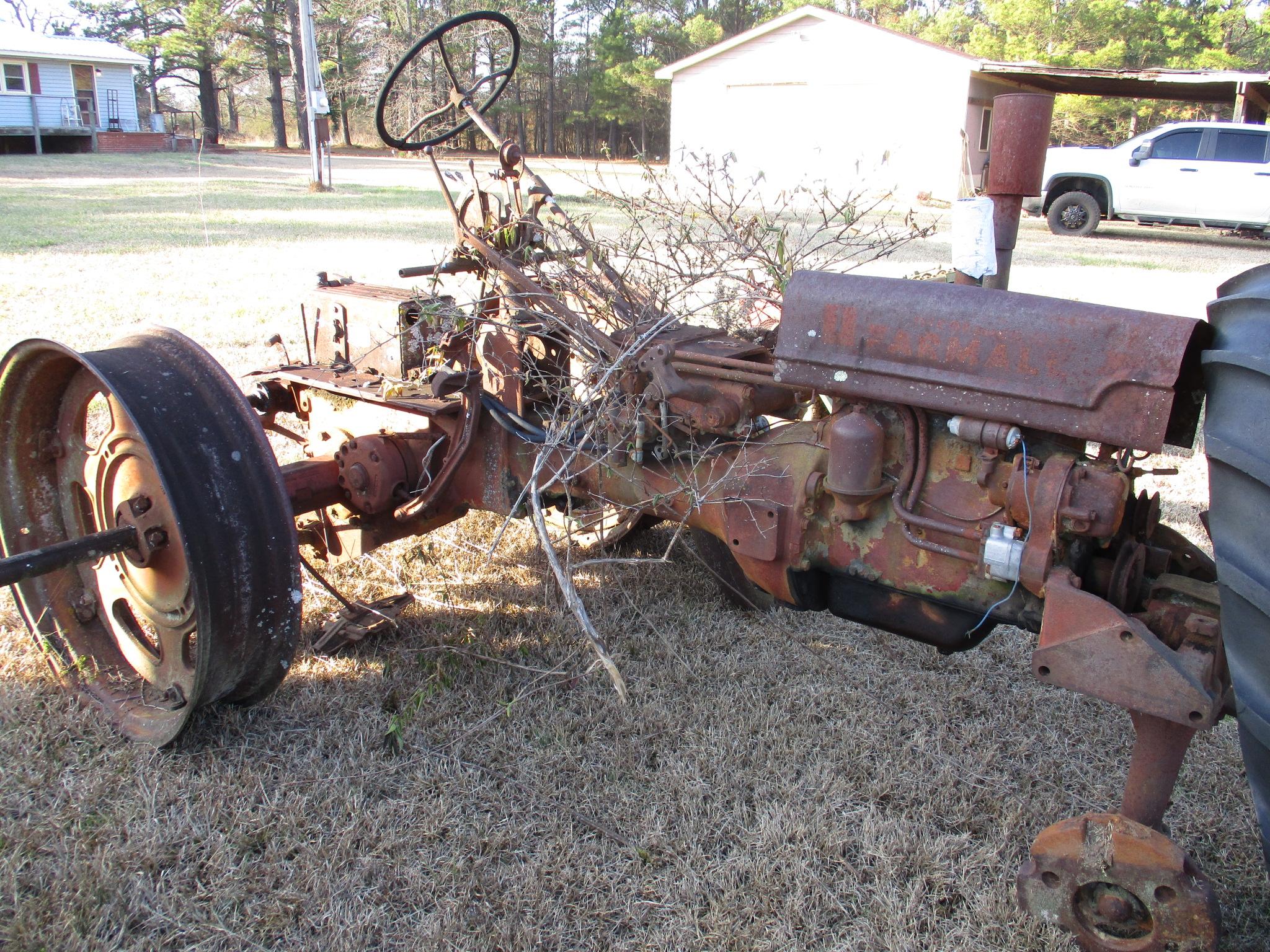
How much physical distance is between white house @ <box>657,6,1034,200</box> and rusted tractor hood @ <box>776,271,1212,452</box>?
17829 millimetres

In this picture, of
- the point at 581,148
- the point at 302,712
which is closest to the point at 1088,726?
the point at 302,712

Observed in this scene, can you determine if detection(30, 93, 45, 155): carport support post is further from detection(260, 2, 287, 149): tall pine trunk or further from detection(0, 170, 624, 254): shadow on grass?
detection(0, 170, 624, 254): shadow on grass

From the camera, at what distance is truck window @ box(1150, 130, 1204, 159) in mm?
14242

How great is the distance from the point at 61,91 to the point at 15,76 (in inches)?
53.9

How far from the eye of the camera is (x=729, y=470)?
2.30 metres

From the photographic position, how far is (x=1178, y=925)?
1.70 metres

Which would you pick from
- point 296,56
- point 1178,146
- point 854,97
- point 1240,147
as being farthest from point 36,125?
point 1240,147

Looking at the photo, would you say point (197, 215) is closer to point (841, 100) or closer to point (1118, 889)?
point (841, 100)

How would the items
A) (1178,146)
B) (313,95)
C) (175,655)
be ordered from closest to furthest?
(175,655), (1178,146), (313,95)

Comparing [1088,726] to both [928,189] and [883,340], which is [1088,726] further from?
[928,189]

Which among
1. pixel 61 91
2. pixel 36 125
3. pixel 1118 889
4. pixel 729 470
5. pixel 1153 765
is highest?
pixel 61 91

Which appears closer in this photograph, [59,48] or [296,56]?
[59,48]

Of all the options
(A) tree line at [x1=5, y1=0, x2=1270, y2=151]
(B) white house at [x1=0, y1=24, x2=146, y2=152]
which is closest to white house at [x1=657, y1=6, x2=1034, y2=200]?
(A) tree line at [x1=5, y1=0, x2=1270, y2=151]

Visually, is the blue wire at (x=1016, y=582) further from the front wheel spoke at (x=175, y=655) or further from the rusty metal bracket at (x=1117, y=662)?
the front wheel spoke at (x=175, y=655)
